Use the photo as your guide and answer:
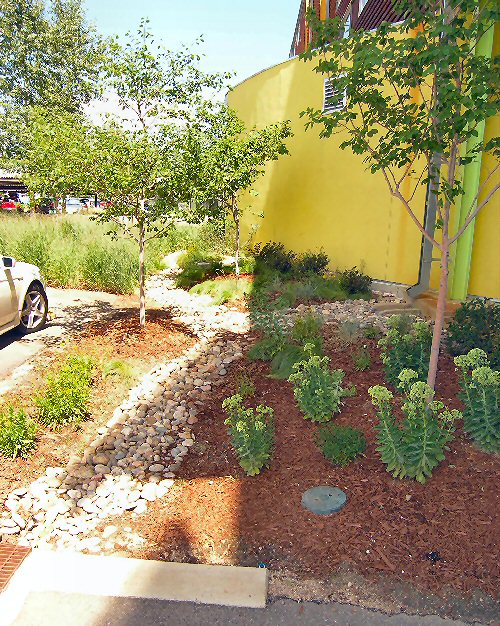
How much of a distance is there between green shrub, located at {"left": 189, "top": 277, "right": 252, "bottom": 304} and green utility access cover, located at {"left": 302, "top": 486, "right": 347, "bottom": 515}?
6073 mm

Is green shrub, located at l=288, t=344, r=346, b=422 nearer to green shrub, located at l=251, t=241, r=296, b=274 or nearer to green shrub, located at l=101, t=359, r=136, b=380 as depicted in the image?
green shrub, located at l=101, t=359, r=136, b=380

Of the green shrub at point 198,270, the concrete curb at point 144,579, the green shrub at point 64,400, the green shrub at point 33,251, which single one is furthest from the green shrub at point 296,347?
the green shrub at point 33,251

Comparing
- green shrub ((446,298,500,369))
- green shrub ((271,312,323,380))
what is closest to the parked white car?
green shrub ((271,312,323,380))

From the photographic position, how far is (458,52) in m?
3.04

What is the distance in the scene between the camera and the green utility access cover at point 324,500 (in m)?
3.33

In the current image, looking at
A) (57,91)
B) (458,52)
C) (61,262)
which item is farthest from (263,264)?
(57,91)

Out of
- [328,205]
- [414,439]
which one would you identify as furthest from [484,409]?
[328,205]

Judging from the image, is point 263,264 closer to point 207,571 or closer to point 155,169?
point 155,169

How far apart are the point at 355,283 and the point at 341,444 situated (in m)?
5.70

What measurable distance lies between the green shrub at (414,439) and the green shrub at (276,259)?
7.16 m

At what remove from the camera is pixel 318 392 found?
426 cm

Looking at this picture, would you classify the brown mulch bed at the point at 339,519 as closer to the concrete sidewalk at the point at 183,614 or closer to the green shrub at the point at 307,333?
the concrete sidewalk at the point at 183,614

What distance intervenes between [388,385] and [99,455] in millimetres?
2794

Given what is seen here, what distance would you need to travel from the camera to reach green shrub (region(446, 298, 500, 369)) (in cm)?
490
